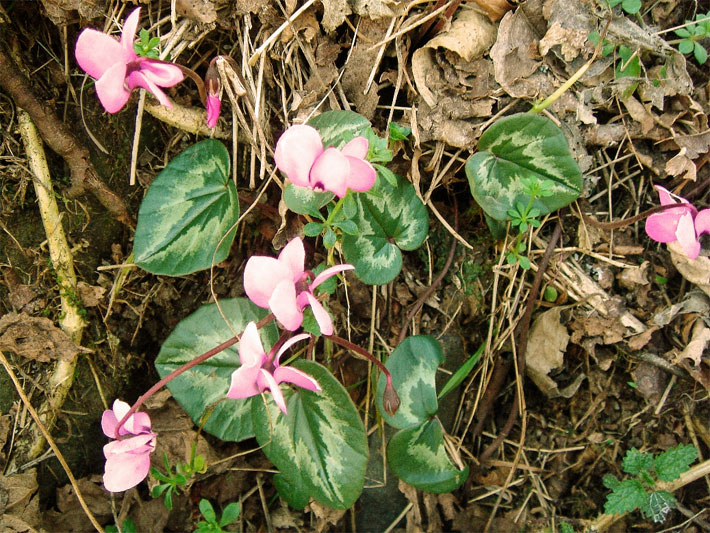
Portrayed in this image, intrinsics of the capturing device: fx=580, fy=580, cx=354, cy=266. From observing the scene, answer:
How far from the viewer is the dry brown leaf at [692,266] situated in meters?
1.50

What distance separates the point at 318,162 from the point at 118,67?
1.30ft

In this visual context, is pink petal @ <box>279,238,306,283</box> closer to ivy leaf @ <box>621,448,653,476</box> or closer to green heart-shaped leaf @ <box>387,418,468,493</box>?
green heart-shaped leaf @ <box>387,418,468,493</box>

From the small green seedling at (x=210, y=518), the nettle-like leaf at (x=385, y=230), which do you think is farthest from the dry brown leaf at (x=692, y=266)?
the small green seedling at (x=210, y=518)

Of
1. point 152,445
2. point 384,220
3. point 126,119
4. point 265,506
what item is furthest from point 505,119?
point 265,506

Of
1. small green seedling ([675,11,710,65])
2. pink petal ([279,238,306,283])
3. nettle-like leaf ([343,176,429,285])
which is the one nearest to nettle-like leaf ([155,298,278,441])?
nettle-like leaf ([343,176,429,285])

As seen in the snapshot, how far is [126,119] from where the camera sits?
149 cm

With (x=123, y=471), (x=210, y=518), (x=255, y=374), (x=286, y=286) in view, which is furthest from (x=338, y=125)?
(x=210, y=518)

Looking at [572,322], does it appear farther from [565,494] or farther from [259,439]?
[259,439]

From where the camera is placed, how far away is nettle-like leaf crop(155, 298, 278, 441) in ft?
4.67

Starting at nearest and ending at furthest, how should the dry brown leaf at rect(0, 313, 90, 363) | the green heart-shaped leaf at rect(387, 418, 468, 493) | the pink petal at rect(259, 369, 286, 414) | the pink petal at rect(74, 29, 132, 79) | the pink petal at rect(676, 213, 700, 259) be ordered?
the pink petal at rect(259, 369, 286, 414) < the pink petal at rect(74, 29, 132, 79) < the pink petal at rect(676, 213, 700, 259) < the dry brown leaf at rect(0, 313, 90, 363) < the green heart-shaped leaf at rect(387, 418, 468, 493)

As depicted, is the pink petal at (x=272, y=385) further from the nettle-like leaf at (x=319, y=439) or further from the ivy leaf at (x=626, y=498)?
the ivy leaf at (x=626, y=498)

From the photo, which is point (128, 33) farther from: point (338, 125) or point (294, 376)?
point (294, 376)

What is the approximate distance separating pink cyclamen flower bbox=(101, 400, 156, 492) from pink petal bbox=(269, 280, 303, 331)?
0.39 metres

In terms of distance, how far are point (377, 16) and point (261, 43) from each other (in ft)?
0.93
